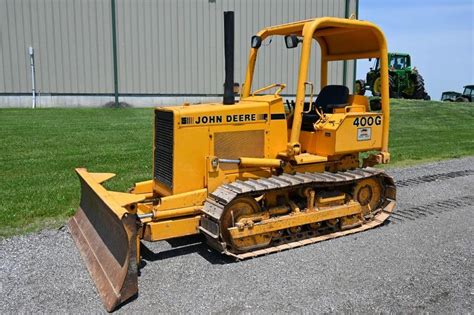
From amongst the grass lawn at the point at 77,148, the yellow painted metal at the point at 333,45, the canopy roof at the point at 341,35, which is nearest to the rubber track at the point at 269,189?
the yellow painted metal at the point at 333,45

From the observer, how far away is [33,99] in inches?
866

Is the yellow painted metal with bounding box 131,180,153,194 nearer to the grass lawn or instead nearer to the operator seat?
the grass lawn

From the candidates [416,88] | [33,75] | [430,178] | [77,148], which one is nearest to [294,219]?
[430,178]

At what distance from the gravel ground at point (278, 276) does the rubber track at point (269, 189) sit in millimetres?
116

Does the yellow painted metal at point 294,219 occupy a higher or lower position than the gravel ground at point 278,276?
higher

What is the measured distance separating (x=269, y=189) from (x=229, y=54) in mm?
1656

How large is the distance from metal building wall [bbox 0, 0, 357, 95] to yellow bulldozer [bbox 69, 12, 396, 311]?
16.2 metres

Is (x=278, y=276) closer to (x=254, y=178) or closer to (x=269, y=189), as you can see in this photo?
(x=269, y=189)

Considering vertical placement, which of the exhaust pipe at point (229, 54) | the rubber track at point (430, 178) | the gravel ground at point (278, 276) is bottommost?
the gravel ground at point (278, 276)

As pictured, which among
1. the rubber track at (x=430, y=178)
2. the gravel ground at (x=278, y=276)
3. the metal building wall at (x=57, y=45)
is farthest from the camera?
the metal building wall at (x=57, y=45)

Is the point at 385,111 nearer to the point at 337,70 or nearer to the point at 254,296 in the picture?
the point at 254,296

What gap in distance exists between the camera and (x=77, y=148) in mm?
12023

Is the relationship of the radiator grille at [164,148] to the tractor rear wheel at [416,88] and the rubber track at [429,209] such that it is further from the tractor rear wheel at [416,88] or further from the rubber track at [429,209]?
the tractor rear wheel at [416,88]

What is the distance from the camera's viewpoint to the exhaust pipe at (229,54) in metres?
5.68
